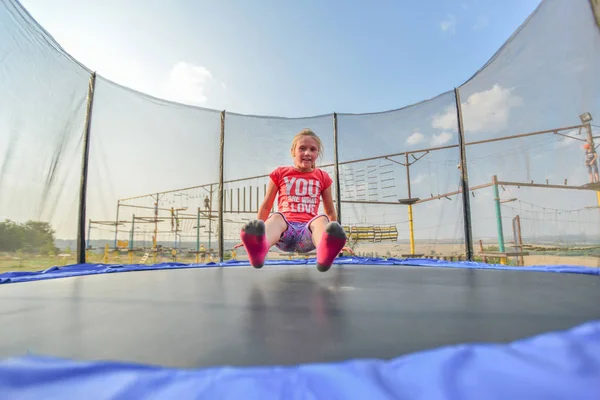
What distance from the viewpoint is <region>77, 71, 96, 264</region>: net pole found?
221 centimetres

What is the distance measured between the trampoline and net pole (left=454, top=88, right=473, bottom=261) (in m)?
1.72

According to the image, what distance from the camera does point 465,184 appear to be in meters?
2.68

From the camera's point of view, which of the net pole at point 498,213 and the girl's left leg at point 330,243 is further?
the net pole at point 498,213

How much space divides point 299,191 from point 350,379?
124 centimetres

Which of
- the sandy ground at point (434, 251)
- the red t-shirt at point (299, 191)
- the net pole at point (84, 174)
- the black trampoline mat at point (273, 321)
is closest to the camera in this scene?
the black trampoline mat at point (273, 321)

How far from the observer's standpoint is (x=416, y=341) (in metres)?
0.48

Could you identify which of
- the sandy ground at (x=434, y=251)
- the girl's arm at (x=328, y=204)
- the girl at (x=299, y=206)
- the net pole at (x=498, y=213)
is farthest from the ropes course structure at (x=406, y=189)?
the girl at (x=299, y=206)

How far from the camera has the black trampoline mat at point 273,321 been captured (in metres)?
0.45

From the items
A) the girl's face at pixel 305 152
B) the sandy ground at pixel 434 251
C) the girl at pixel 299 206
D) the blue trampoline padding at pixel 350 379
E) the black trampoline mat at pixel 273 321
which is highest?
the girl's face at pixel 305 152

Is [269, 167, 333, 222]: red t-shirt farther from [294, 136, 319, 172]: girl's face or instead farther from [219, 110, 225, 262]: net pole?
[219, 110, 225, 262]: net pole

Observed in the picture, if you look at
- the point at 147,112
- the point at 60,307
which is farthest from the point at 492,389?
the point at 147,112

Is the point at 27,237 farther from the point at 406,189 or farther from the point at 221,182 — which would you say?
the point at 406,189

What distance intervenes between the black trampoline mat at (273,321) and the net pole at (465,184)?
1.64 m

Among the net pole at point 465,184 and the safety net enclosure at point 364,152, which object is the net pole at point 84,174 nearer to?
the safety net enclosure at point 364,152
